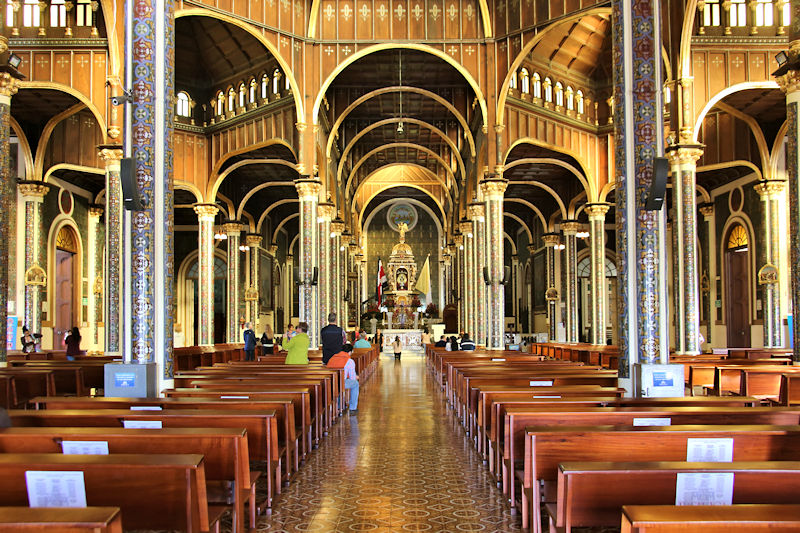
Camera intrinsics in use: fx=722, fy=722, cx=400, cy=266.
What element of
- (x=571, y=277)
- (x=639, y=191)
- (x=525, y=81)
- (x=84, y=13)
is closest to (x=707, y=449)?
(x=639, y=191)

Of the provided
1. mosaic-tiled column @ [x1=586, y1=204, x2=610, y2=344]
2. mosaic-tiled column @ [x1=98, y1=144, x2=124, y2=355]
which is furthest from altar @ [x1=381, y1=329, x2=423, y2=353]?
mosaic-tiled column @ [x1=98, y1=144, x2=124, y2=355]

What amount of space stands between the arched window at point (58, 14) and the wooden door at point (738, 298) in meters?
23.2

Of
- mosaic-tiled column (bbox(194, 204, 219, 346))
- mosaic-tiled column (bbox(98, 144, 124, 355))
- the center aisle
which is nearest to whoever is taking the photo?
the center aisle

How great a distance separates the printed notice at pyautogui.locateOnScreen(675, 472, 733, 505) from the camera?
3.54 m

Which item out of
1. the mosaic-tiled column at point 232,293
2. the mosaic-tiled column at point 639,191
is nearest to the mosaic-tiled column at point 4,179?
the mosaic-tiled column at point 639,191

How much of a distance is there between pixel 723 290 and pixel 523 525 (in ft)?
81.9

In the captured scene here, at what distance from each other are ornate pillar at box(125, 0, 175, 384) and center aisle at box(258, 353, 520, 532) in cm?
265

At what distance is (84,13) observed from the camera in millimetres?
19781

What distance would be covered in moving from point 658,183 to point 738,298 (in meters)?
21.0

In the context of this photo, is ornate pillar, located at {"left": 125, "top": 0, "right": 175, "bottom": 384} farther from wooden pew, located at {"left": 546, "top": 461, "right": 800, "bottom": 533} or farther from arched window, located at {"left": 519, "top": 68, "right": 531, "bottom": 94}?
arched window, located at {"left": 519, "top": 68, "right": 531, "bottom": 94}

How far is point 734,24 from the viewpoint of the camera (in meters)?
19.4

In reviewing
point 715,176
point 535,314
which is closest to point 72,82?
point 715,176

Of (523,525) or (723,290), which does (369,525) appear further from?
(723,290)

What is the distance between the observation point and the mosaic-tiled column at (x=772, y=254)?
2195 centimetres
